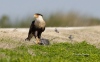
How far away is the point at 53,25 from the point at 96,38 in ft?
22.8

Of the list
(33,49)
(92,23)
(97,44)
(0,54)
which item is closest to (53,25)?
(92,23)

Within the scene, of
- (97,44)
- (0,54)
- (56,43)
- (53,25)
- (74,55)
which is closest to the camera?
(0,54)

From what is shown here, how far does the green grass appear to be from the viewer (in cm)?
1224

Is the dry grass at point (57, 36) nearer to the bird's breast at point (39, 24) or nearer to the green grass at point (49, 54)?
the bird's breast at point (39, 24)

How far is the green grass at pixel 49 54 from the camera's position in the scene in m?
12.2

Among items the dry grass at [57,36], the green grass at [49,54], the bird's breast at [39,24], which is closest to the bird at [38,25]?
the bird's breast at [39,24]

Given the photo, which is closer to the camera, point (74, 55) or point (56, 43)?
point (74, 55)

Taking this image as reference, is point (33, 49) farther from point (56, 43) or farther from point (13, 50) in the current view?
point (56, 43)

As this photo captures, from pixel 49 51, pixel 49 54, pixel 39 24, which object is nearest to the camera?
pixel 49 54

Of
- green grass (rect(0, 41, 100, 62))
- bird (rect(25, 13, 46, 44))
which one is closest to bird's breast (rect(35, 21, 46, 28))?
bird (rect(25, 13, 46, 44))

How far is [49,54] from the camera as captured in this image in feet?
43.9

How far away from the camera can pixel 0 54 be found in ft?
41.0

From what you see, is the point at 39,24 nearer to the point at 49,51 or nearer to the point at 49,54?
the point at 49,51

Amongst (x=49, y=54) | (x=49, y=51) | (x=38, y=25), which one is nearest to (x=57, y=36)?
(x=38, y=25)
